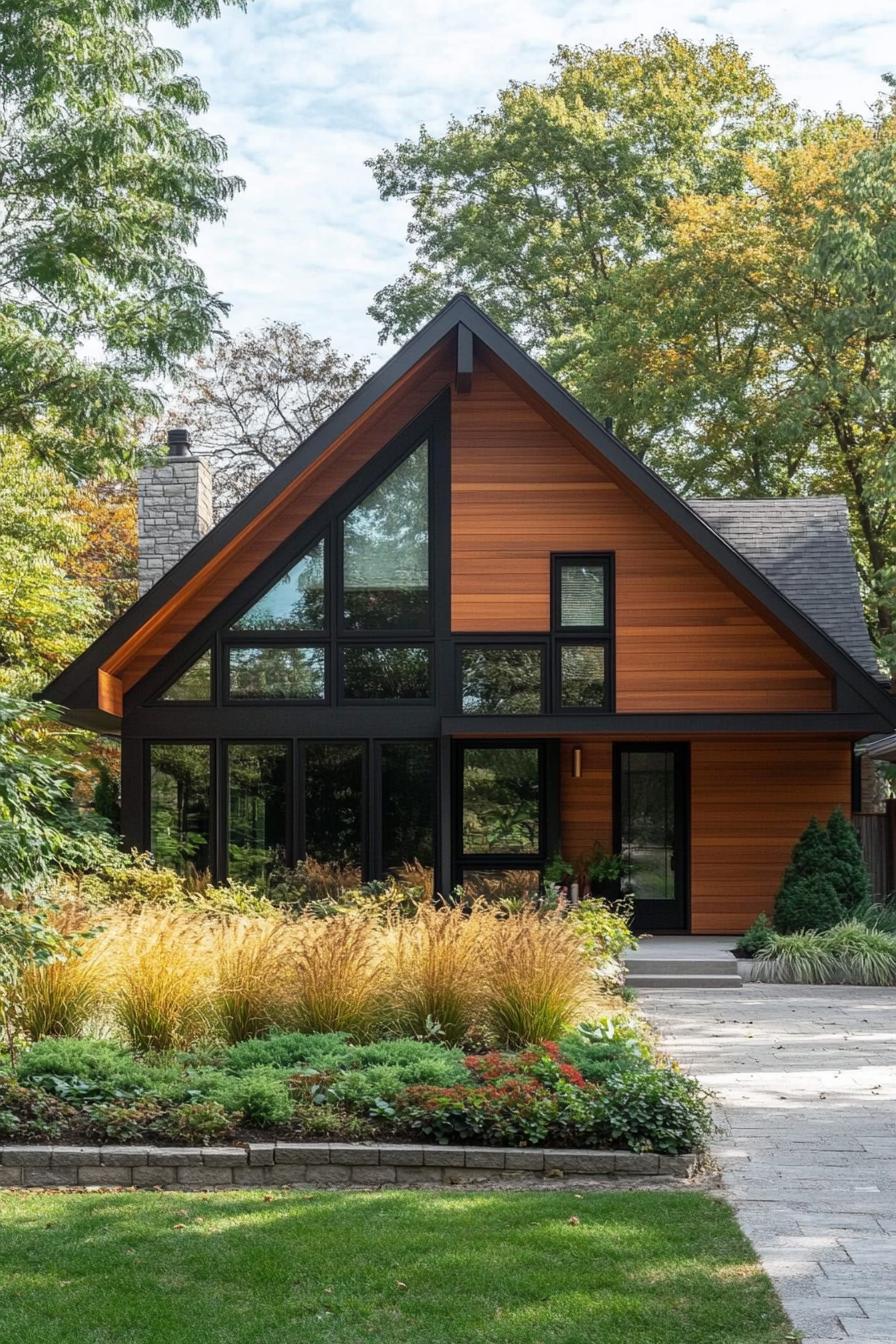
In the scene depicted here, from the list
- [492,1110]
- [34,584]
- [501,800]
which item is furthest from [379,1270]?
[34,584]

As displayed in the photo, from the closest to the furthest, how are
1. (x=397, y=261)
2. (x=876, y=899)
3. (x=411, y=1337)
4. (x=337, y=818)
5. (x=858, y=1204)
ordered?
(x=411, y=1337) → (x=858, y=1204) → (x=337, y=818) → (x=876, y=899) → (x=397, y=261)

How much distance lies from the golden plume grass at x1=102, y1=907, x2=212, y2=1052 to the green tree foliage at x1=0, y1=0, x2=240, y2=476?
7.02 metres

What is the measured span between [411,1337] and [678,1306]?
0.91 metres

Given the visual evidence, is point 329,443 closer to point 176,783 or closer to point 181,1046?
point 176,783

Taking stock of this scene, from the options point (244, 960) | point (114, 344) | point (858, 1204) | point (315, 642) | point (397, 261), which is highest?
point (397, 261)

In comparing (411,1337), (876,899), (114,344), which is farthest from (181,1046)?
(876,899)

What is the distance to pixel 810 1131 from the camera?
716 cm

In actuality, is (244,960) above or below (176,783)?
below

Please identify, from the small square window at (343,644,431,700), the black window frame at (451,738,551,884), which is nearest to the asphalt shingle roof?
the black window frame at (451,738,551,884)

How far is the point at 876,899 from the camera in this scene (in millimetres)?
15977

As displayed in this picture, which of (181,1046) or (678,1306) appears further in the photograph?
(181,1046)

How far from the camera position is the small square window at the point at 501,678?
48.2ft

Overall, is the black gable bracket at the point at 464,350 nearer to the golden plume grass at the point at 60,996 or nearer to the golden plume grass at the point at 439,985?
the golden plume grass at the point at 439,985

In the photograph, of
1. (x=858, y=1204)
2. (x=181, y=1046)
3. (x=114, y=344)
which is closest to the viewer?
(x=858, y=1204)
